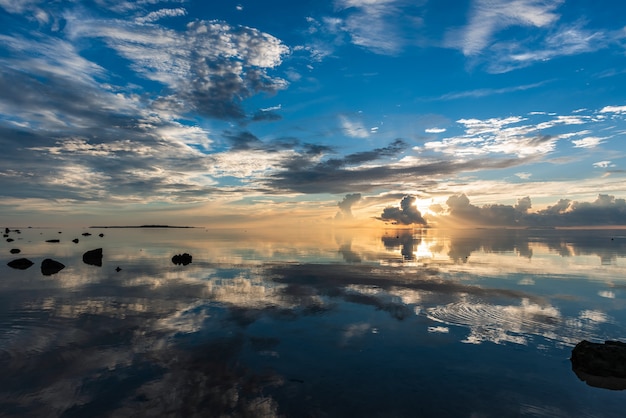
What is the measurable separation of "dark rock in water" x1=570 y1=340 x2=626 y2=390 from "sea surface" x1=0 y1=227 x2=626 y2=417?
54cm

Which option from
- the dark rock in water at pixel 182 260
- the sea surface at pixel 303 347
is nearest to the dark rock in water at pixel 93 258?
the dark rock in water at pixel 182 260

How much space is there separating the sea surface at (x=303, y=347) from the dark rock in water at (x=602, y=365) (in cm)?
54

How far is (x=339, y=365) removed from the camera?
14773 mm

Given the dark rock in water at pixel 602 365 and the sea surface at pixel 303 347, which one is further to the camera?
the dark rock in water at pixel 602 365

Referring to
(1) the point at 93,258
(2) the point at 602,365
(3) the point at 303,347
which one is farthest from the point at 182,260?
(2) the point at 602,365

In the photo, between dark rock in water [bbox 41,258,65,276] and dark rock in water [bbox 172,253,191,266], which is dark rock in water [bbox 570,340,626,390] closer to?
dark rock in water [bbox 172,253,191,266]

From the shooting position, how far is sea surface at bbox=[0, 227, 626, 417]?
11.8 meters

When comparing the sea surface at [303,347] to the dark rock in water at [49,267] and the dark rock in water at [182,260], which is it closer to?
the dark rock in water at [49,267]

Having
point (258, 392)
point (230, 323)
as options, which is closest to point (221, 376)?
point (258, 392)

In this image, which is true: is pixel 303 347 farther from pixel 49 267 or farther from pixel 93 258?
pixel 93 258

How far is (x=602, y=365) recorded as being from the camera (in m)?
14.2

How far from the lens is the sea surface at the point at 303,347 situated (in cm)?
1184

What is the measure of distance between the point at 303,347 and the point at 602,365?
1279cm

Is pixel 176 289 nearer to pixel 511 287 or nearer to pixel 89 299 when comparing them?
pixel 89 299
